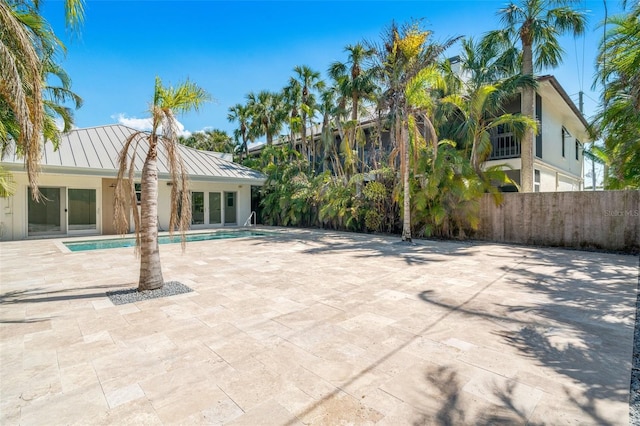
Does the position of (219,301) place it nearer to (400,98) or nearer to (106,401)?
(106,401)

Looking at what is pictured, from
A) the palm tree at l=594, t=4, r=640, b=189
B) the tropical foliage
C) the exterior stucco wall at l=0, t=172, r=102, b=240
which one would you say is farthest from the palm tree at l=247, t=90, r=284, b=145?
the palm tree at l=594, t=4, r=640, b=189

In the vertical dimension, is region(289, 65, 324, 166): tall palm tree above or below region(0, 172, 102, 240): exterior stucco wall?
above

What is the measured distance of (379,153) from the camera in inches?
606

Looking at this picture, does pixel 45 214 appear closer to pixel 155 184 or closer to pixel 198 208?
pixel 198 208

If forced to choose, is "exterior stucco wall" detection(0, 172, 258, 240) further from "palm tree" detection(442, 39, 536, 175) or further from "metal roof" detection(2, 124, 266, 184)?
"palm tree" detection(442, 39, 536, 175)

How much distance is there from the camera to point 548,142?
55.5 feet

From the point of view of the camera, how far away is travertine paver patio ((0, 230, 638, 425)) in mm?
2404

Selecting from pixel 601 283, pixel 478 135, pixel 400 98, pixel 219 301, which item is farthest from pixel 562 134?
pixel 219 301

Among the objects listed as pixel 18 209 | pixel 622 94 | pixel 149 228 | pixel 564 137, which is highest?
pixel 564 137

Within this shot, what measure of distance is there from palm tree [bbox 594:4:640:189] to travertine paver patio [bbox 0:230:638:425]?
4753mm

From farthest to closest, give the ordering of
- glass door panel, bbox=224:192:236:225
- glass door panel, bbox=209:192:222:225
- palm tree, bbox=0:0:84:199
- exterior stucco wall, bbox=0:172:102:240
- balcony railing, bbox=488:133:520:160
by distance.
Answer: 1. glass door panel, bbox=224:192:236:225
2. glass door panel, bbox=209:192:222:225
3. balcony railing, bbox=488:133:520:160
4. exterior stucco wall, bbox=0:172:102:240
5. palm tree, bbox=0:0:84:199

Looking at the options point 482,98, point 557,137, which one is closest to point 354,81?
point 482,98

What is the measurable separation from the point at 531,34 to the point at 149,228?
51.7ft

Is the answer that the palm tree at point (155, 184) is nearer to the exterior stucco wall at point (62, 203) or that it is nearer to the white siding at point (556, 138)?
the exterior stucco wall at point (62, 203)
